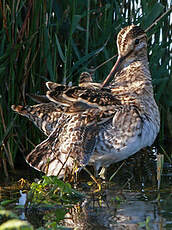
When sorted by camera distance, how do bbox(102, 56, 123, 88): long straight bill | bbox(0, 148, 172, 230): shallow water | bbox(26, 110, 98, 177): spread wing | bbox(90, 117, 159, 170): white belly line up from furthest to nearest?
bbox(102, 56, 123, 88): long straight bill
bbox(90, 117, 159, 170): white belly
bbox(26, 110, 98, 177): spread wing
bbox(0, 148, 172, 230): shallow water

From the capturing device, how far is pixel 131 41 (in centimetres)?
527

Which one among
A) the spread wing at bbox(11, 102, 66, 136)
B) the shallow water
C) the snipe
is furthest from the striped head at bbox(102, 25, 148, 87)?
the shallow water

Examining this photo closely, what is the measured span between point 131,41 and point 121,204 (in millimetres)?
1801

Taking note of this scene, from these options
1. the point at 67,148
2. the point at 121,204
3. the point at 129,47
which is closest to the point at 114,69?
the point at 129,47

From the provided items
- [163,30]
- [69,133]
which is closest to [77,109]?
[69,133]

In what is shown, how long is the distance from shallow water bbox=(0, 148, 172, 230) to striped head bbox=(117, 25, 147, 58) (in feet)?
4.14

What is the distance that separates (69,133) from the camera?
4.81m

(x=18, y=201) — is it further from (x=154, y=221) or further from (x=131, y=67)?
(x=131, y=67)

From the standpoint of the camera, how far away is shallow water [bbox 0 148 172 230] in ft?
12.2

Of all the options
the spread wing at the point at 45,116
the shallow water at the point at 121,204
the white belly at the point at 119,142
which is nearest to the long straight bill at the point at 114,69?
the spread wing at the point at 45,116

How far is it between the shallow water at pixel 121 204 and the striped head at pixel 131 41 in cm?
126

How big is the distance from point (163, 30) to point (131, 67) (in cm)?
127

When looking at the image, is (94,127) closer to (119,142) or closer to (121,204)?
(119,142)

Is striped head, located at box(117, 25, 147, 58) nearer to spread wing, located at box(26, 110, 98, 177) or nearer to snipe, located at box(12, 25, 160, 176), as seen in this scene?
snipe, located at box(12, 25, 160, 176)
